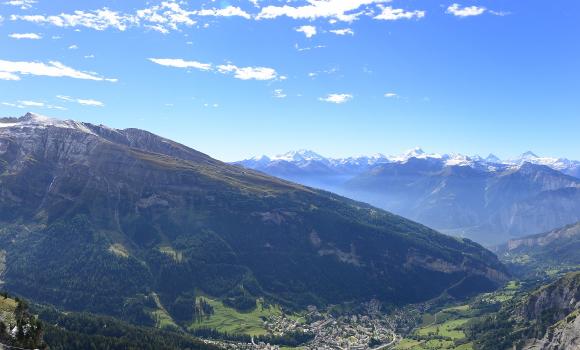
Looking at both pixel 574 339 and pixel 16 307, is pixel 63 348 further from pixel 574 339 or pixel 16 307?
pixel 574 339

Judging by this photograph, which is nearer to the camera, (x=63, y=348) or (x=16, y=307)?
(x=16, y=307)

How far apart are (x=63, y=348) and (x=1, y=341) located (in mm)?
79746

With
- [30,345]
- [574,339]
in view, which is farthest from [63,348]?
[574,339]

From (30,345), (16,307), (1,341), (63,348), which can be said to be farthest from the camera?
(63,348)

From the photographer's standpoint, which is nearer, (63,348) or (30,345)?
(30,345)

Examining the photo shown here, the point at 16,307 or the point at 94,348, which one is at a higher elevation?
the point at 16,307

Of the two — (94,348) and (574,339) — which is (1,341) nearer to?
(94,348)

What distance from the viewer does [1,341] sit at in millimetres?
118250

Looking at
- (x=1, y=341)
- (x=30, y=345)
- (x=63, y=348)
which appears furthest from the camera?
(x=63, y=348)

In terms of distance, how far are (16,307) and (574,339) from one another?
186083 millimetres

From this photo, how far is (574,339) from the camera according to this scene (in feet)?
654

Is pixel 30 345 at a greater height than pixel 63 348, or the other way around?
pixel 30 345

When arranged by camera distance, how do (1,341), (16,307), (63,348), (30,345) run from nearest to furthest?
(1,341) < (30,345) < (16,307) < (63,348)

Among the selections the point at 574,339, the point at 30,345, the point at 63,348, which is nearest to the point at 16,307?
the point at 30,345
